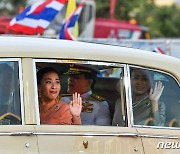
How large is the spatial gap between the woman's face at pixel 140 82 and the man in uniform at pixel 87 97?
1.04 feet

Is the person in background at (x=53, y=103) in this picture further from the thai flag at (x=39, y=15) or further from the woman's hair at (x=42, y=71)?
the thai flag at (x=39, y=15)

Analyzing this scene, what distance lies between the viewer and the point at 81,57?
14.4 feet


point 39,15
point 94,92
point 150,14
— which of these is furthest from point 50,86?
point 150,14

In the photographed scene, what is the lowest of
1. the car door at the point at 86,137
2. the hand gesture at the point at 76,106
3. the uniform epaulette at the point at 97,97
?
the car door at the point at 86,137

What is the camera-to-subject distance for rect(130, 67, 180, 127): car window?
4582mm

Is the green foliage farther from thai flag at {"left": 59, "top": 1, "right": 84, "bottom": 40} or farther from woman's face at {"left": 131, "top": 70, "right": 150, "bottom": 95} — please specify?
woman's face at {"left": 131, "top": 70, "right": 150, "bottom": 95}

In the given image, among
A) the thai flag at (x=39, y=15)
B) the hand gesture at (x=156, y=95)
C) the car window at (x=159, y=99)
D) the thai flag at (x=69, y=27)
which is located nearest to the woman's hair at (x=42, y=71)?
the car window at (x=159, y=99)

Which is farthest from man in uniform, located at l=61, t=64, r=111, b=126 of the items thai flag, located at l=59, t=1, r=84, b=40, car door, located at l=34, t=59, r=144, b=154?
thai flag, located at l=59, t=1, r=84, b=40

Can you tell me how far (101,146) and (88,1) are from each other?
20.6m

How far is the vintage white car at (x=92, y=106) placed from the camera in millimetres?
4141

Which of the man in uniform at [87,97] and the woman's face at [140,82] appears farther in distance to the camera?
the man in uniform at [87,97]

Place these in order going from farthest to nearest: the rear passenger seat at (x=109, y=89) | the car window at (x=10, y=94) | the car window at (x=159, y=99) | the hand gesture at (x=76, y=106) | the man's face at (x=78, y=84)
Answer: the man's face at (x=78, y=84), the rear passenger seat at (x=109, y=89), the car window at (x=159, y=99), the hand gesture at (x=76, y=106), the car window at (x=10, y=94)

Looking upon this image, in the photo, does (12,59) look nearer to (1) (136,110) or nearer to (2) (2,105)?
(2) (2,105)

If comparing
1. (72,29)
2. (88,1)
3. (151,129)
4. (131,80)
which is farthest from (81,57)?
(88,1)
